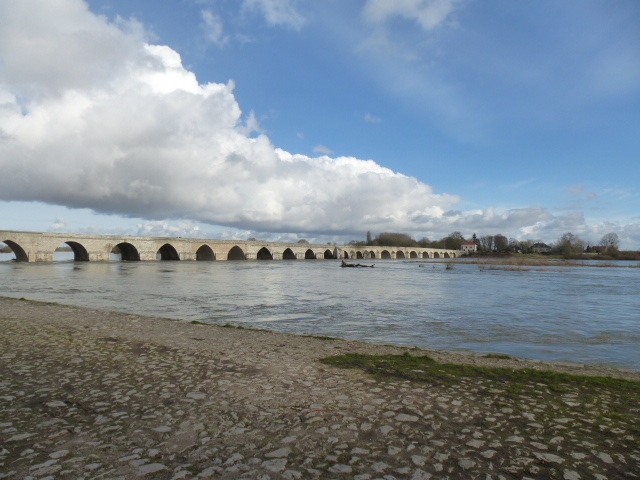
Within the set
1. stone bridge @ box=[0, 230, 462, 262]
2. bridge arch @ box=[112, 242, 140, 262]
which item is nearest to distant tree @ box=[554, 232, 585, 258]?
stone bridge @ box=[0, 230, 462, 262]

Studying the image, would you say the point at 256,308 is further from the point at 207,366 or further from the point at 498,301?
the point at 498,301

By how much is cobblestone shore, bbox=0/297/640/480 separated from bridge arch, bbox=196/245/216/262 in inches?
3040

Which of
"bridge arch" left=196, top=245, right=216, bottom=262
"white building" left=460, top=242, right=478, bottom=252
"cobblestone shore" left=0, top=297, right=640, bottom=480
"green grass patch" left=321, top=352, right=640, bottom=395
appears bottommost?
"green grass patch" left=321, top=352, right=640, bottom=395

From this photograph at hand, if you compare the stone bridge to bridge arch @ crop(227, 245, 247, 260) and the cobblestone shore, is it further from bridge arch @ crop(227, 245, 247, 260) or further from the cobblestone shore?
the cobblestone shore

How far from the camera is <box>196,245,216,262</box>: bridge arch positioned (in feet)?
→ 270

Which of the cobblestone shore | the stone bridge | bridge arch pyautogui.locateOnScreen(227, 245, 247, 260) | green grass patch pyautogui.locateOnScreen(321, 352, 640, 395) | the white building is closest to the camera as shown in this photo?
the cobblestone shore

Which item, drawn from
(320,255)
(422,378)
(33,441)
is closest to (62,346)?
(33,441)

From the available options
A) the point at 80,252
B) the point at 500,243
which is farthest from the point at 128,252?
the point at 500,243

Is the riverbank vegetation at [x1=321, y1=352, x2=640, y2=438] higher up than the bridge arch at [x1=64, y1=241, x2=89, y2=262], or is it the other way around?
the bridge arch at [x1=64, y1=241, x2=89, y2=262]

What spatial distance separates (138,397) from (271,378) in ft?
5.47

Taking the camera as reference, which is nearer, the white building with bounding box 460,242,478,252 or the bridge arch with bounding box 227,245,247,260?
the bridge arch with bounding box 227,245,247,260

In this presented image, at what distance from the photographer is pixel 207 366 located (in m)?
6.13

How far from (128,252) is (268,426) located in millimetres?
74353

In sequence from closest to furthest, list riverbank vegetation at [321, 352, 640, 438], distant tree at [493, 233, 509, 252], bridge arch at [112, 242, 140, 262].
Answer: riverbank vegetation at [321, 352, 640, 438] → bridge arch at [112, 242, 140, 262] → distant tree at [493, 233, 509, 252]
